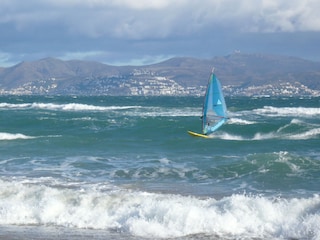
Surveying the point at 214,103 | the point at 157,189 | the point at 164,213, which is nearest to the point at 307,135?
the point at 214,103

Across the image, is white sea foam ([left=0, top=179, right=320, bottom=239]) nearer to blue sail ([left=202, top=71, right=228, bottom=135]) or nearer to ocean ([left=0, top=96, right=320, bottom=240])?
ocean ([left=0, top=96, right=320, bottom=240])

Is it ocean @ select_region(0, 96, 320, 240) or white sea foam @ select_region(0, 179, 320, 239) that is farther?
ocean @ select_region(0, 96, 320, 240)

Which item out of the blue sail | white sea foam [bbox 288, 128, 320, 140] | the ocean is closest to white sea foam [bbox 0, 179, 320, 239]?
the ocean

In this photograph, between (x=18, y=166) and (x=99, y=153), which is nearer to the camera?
(x=18, y=166)

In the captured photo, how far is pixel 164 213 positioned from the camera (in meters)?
15.5

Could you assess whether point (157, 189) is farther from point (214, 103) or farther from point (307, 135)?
point (307, 135)

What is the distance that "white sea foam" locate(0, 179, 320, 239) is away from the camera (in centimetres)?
1455

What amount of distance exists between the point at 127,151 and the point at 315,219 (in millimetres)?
16373

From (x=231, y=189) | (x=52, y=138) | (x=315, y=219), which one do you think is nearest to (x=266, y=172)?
(x=231, y=189)

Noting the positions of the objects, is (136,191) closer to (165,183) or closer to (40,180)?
(165,183)

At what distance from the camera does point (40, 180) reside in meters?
20.9

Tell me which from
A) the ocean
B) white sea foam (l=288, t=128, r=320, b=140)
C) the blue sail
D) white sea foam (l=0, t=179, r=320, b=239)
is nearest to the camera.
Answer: white sea foam (l=0, t=179, r=320, b=239)

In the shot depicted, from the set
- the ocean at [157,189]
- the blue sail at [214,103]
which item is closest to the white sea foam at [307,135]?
the ocean at [157,189]

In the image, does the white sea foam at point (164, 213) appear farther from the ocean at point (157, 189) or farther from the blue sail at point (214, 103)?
the blue sail at point (214, 103)
